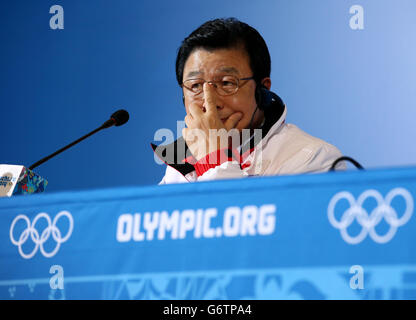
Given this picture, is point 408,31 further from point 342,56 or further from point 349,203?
point 349,203

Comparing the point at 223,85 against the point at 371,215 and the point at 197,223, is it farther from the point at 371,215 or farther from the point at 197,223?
the point at 371,215

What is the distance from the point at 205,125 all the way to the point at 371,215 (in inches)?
38.5

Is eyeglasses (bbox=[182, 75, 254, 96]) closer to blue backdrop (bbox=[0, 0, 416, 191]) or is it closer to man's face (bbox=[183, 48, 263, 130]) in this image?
man's face (bbox=[183, 48, 263, 130])

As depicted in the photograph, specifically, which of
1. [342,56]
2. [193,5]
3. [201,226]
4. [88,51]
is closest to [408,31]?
[342,56]

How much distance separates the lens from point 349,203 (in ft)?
2.91

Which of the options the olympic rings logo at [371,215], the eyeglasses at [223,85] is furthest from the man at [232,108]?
the olympic rings logo at [371,215]

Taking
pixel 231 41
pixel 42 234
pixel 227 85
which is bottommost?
pixel 42 234

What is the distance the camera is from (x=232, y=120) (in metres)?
1.86

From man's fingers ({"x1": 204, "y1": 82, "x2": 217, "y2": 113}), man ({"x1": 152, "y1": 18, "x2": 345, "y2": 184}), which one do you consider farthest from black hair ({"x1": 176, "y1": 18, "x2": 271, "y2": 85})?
man's fingers ({"x1": 204, "y1": 82, "x2": 217, "y2": 113})

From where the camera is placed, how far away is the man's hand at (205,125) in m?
1.77

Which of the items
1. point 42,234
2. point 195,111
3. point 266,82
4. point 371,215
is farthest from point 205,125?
point 371,215

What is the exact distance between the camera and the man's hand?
177 cm

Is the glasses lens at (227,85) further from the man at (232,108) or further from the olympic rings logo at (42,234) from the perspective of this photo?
the olympic rings logo at (42,234)

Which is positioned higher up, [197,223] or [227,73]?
[227,73]
